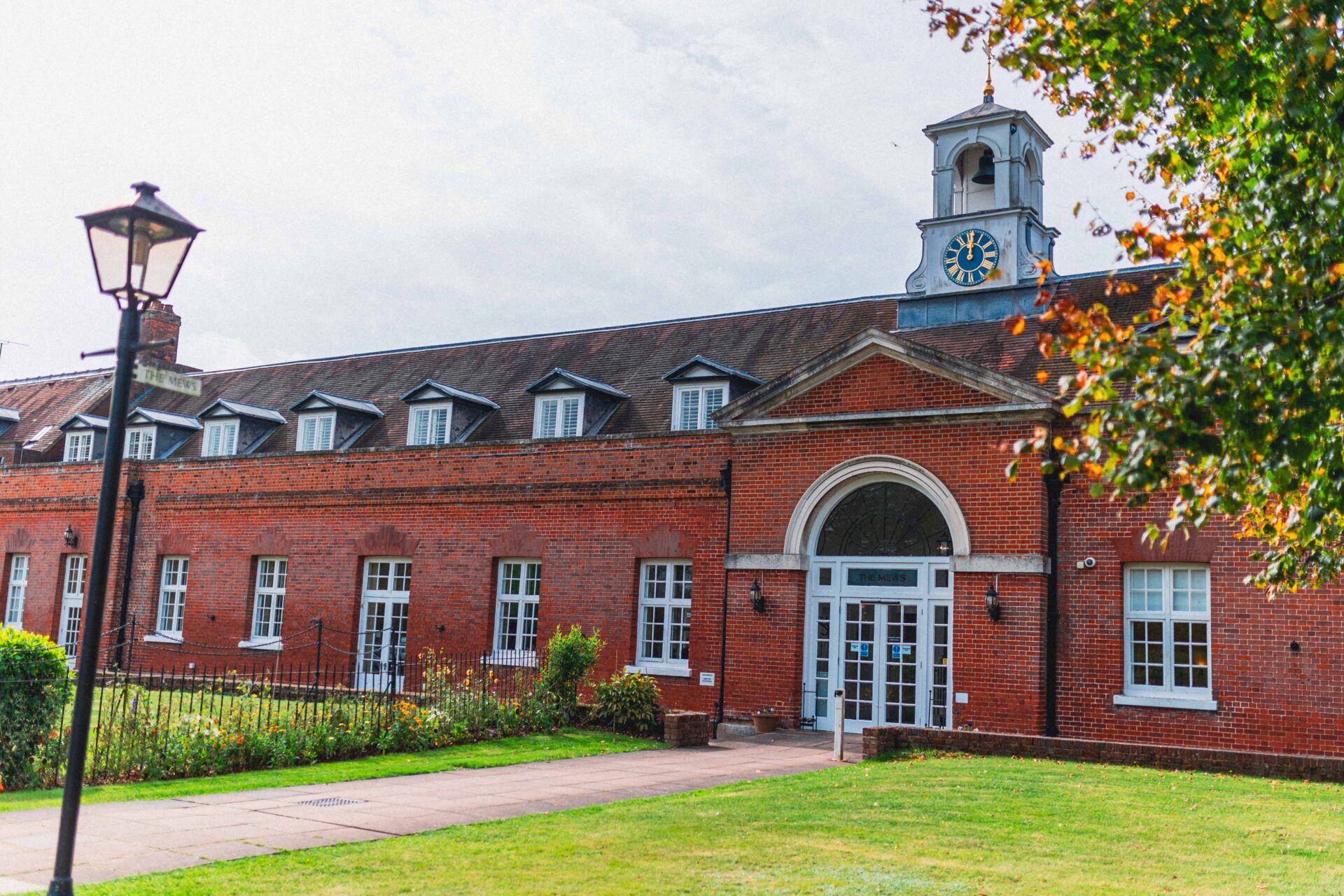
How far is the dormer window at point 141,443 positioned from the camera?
2773 cm

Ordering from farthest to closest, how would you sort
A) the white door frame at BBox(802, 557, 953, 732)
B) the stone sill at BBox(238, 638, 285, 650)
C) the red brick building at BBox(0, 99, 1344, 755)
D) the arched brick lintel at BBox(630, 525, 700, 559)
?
1. the stone sill at BBox(238, 638, 285, 650)
2. the arched brick lintel at BBox(630, 525, 700, 559)
3. the white door frame at BBox(802, 557, 953, 732)
4. the red brick building at BBox(0, 99, 1344, 755)

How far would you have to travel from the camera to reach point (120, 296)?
670 centimetres

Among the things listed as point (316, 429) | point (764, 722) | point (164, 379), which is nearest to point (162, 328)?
point (316, 429)

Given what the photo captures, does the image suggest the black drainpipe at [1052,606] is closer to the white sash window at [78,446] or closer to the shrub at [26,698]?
the shrub at [26,698]

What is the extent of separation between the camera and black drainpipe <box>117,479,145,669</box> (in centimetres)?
2605

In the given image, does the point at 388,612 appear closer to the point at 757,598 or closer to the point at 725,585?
the point at 725,585

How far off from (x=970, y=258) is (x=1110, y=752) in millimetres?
9795

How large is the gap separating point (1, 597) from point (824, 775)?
23611mm

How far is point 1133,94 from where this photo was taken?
6922mm

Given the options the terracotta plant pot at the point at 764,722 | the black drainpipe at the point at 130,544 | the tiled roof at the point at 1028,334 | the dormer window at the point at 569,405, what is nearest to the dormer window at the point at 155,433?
the black drainpipe at the point at 130,544

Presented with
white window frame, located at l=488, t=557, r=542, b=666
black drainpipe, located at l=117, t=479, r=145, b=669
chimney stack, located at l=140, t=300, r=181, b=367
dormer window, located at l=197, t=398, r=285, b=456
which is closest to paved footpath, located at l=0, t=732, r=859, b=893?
white window frame, located at l=488, t=557, r=542, b=666

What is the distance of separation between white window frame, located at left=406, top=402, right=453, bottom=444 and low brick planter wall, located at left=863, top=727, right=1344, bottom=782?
38.4 feet

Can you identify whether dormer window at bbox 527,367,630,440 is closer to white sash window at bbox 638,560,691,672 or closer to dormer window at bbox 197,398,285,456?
white sash window at bbox 638,560,691,672

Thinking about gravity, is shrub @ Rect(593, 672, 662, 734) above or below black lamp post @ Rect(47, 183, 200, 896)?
below
